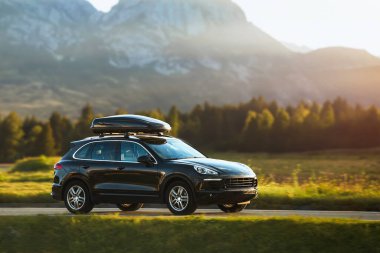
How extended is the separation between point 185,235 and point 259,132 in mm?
136552

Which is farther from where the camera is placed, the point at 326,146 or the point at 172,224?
the point at 326,146

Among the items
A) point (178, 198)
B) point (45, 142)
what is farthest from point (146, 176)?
point (45, 142)

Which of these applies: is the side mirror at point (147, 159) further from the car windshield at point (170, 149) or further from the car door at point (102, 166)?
the car door at point (102, 166)

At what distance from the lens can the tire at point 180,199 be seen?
50.6 feet

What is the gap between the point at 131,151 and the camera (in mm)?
16703

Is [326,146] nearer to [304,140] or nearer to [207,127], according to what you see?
[304,140]

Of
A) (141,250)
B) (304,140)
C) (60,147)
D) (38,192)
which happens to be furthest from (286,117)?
(141,250)

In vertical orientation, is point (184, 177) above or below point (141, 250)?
above

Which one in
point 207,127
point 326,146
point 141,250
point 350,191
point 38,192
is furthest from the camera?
point 207,127

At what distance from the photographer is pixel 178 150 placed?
1686cm

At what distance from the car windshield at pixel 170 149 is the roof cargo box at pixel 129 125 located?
1.00 ft

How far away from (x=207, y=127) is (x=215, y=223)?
150 meters

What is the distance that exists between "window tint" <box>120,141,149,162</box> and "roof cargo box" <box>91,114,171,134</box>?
41cm

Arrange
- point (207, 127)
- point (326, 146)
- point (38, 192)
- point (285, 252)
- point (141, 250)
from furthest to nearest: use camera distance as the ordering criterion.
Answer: point (207, 127), point (326, 146), point (38, 192), point (141, 250), point (285, 252)
